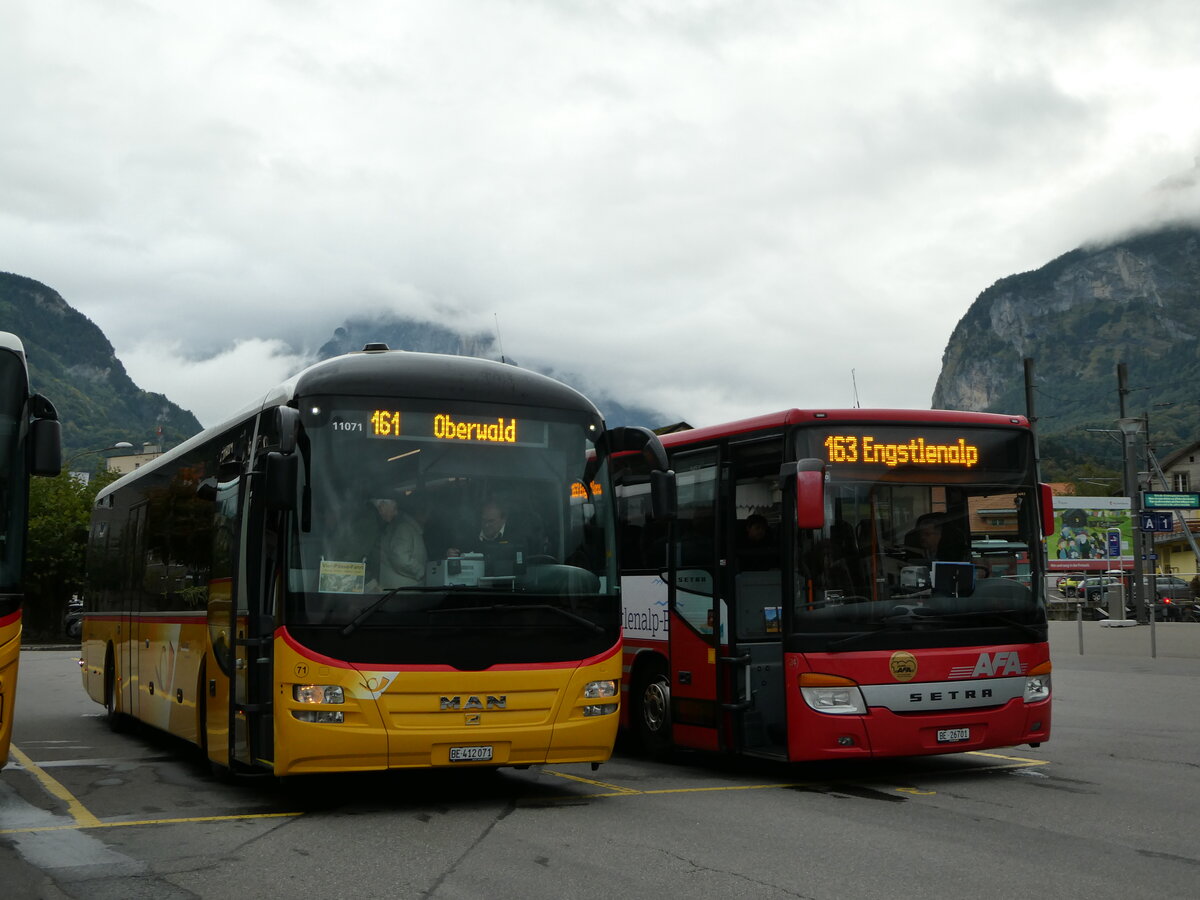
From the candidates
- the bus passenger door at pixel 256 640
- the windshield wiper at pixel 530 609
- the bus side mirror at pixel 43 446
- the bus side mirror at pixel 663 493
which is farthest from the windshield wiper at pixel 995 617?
the bus side mirror at pixel 43 446

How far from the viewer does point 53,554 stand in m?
54.8

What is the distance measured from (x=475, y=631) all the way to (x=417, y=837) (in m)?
1.51

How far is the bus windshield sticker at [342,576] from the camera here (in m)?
9.23

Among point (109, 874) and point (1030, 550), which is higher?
point (1030, 550)

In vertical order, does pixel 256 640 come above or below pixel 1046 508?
below

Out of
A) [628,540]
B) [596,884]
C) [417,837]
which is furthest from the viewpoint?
[628,540]

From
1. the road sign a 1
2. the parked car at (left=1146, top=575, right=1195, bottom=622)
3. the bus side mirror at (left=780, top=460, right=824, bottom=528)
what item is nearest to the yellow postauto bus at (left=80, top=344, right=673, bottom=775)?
the bus side mirror at (left=780, top=460, right=824, bottom=528)

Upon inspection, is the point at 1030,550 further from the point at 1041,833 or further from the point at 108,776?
the point at 108,776

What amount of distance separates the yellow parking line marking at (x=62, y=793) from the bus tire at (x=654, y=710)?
5.14 metres

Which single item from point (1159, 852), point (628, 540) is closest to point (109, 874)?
point (1159, 852)

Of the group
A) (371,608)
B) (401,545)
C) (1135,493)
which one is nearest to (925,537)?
(401,545)

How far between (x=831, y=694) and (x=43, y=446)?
19.9ft

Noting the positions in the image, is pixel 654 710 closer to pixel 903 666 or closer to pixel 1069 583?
pixel 903 666

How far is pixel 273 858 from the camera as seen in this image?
7.93 m
